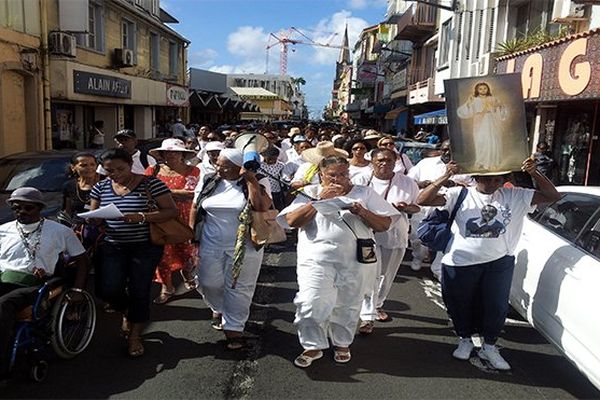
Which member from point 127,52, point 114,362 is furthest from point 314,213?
point 127,52

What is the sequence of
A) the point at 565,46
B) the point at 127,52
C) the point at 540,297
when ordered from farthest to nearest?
the point at 127,52
the point at 565,46
the point at 540,297

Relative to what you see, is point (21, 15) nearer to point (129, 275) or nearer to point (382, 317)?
point (129, 275)

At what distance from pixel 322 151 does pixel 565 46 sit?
25.4ft

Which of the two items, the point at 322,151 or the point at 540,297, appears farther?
the point at 322,151

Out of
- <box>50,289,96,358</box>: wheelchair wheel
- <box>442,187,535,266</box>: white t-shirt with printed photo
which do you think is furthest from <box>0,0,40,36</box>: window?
<box>442,187,535,266</box>: white t-shirt with printed photo

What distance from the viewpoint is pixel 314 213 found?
3.92 metres

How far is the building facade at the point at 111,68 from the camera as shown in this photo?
14.0 meters

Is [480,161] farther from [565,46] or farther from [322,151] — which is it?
[565,46]

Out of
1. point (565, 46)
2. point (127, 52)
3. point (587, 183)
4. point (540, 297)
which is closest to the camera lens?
point (540, 297)

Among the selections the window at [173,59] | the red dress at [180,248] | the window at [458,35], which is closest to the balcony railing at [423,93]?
the window at [458,35]

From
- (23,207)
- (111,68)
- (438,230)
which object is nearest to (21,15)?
(111,68)

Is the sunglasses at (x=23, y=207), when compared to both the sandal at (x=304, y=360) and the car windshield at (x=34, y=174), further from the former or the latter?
the car windshield at (x=34, y=174)

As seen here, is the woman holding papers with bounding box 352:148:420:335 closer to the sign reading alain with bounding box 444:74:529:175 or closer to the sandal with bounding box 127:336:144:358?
the sign reading alain with bounding box 444:74:529:175

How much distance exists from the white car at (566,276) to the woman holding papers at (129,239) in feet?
9.47
